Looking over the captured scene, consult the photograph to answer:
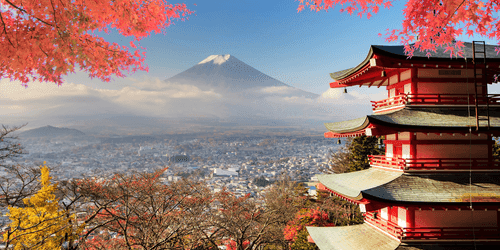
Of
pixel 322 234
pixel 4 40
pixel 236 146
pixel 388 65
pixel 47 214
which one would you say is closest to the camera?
pixel 4 40

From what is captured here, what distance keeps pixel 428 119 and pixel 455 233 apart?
259cm

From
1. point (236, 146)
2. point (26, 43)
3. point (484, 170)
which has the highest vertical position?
point (26, 43)

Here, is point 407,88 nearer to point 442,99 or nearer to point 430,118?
point 442,99

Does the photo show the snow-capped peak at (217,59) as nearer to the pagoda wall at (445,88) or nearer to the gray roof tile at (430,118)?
the pagoda wall at (445,88)

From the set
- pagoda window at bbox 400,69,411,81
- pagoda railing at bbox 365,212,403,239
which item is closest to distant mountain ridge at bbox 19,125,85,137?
pagoda railing at bbox 365,212,403,239

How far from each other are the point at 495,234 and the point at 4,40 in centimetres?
966

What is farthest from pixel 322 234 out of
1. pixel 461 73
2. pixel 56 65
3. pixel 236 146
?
pixel 236 146

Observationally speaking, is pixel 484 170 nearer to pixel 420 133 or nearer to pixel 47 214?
pixel 420 133

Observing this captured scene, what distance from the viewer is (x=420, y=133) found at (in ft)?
22.2

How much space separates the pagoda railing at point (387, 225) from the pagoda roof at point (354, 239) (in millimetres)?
146

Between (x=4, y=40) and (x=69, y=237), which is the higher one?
(x=4, y=40)

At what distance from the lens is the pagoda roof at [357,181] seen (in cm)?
679

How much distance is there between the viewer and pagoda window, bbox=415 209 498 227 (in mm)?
6281

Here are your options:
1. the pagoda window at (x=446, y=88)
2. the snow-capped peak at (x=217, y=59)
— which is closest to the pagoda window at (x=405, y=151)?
the pagoda window at (x=446, y=88)
